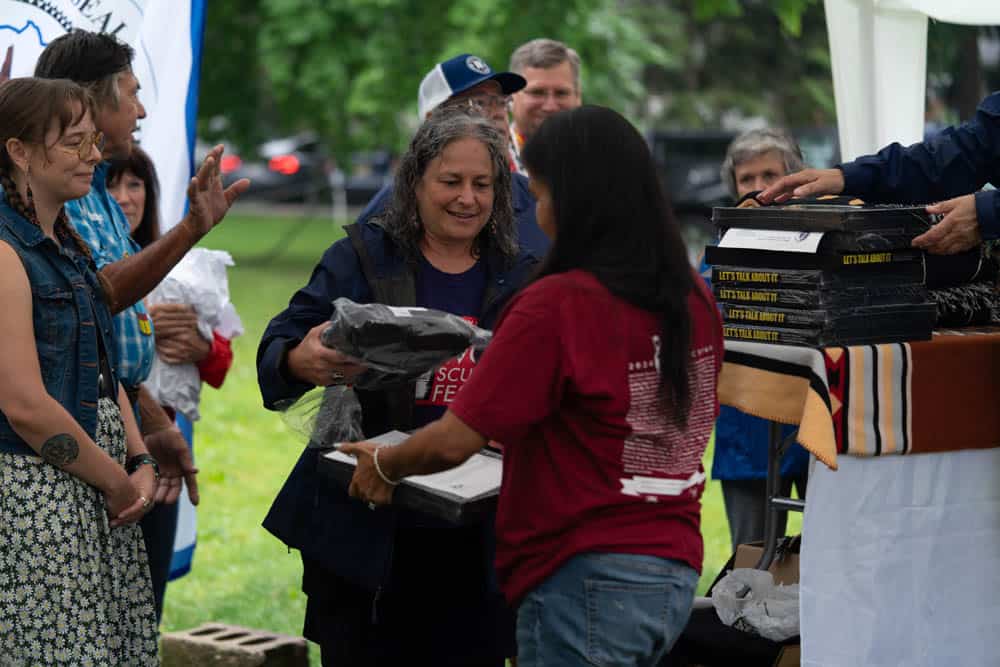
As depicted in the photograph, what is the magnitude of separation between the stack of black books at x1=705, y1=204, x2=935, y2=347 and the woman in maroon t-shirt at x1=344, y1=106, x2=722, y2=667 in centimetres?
72

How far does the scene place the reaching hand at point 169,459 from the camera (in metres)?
4.35

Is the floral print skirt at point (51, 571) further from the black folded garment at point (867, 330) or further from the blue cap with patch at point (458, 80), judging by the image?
the blue cap with patch at point (458, 80)

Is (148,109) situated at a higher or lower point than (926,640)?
higher

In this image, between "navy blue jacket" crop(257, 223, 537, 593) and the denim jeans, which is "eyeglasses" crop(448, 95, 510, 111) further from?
the denim jeans

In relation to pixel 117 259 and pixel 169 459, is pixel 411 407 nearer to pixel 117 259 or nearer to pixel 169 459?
pixel 117 259

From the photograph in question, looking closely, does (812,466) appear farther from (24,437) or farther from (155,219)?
(155,219)

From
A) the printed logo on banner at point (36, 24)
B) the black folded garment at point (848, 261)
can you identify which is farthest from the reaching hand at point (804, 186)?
the printed logo on banner at point (36, 24)

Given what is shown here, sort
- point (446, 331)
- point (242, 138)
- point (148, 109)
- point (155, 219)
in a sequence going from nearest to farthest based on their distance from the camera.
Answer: point (446, 331) < point (155, 219) < point (148, 109) < point (242, 138)

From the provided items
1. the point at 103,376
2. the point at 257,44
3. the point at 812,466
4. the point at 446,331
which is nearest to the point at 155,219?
the point at 103,376

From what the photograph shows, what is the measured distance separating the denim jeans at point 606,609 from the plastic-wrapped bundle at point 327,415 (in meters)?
0.72

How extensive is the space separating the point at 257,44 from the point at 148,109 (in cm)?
→ 1590

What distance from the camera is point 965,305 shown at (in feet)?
12.2

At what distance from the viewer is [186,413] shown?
4852mm

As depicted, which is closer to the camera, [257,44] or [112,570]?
[112,570]
